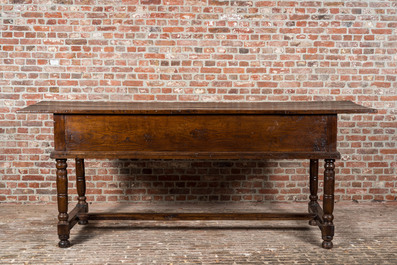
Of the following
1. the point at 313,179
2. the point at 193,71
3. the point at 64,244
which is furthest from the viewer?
the point at 193,71

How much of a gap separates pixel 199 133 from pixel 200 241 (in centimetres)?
87

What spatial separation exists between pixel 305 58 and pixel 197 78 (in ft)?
3.51

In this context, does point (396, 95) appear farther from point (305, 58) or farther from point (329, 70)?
point (305, 58)

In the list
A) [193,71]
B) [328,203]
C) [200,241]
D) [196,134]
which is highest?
[193,71]

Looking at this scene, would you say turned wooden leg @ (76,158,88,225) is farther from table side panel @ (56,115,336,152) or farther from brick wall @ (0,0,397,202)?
table side panel @ (56,115,336,152)

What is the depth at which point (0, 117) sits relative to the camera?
3828 millimetres

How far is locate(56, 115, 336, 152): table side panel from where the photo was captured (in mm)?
2805

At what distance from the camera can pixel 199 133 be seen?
2811mm

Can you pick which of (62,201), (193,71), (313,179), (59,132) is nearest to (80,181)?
(62,201)

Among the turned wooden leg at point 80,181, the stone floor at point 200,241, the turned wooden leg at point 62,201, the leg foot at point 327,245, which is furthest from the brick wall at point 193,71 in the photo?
the leg foot at point 327,245

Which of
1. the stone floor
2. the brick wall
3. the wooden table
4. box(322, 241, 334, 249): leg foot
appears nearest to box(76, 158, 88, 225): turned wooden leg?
the stone floor

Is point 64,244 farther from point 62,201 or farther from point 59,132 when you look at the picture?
point 59,132

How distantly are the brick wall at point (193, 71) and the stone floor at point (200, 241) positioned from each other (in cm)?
34

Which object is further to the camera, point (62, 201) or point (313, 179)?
point (313, 179)
